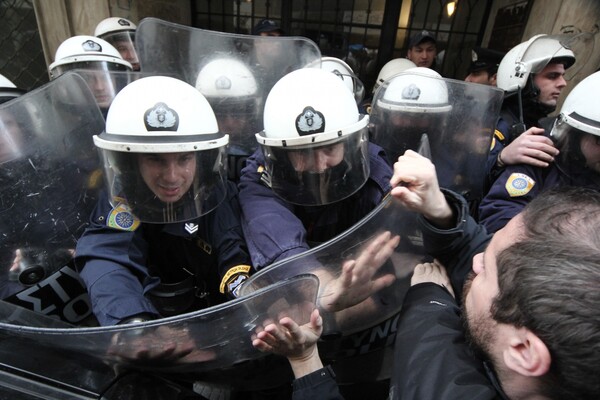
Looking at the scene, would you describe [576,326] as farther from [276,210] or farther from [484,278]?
[276,210]

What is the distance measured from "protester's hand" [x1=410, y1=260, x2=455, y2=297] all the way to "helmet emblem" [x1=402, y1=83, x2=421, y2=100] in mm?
1115

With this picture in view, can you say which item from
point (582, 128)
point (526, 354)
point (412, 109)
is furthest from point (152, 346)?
point (582, 128)

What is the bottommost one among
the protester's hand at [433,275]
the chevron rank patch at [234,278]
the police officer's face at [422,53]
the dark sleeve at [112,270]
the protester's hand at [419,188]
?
the chevron rank patch at [234,278]

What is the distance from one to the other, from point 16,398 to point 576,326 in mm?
1438

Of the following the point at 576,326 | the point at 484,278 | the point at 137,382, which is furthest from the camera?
the point at 137,382

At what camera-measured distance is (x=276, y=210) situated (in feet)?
5.03

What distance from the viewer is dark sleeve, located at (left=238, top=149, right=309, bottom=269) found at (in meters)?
1.36

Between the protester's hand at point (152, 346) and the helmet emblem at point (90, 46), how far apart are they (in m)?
2.97

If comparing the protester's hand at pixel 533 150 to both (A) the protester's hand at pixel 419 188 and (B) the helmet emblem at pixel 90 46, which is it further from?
(B) the helmet emblem at pixel 90 46

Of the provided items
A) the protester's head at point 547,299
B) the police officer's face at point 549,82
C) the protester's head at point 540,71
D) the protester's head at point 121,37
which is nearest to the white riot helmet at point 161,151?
the protester's head at point 547,299

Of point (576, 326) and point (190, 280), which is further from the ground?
point (576, 326)

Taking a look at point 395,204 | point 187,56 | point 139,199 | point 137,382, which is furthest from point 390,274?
point 187,56

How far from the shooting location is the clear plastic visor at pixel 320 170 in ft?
4.87

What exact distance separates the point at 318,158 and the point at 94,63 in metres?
2.40
